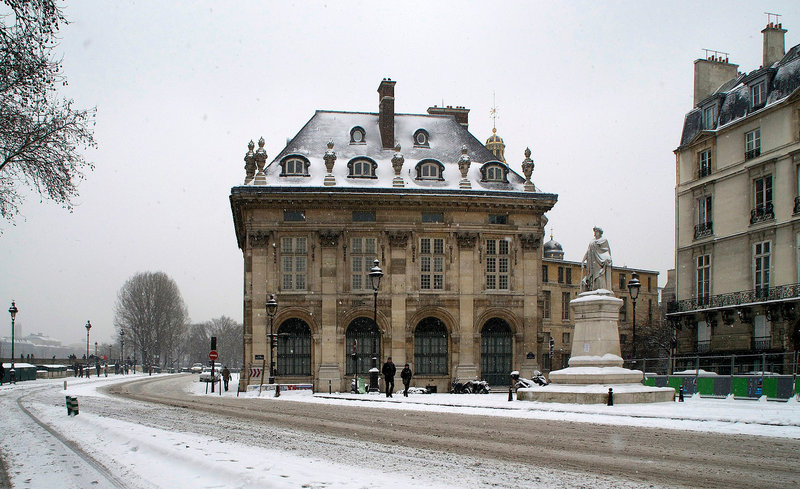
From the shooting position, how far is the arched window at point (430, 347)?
48.2m

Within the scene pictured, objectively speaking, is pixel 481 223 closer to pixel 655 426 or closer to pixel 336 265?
pixel 336 265

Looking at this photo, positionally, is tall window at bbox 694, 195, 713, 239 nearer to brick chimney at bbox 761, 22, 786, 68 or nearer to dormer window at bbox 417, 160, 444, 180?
brick chimney at bbox 761, 22, 786, 68

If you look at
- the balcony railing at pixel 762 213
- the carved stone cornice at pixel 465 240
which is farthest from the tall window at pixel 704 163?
the carved stone cornice at pixel 465 240

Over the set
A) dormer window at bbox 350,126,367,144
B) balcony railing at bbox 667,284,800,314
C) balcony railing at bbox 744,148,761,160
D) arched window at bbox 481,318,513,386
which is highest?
dormer window at bbox 350,126,367,144

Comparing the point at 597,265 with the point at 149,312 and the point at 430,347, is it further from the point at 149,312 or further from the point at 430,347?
the point at 149,312

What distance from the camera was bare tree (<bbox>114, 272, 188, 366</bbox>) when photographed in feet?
384

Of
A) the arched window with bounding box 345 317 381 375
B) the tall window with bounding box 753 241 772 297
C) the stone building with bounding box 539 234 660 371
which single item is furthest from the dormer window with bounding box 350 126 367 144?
the stone building with bounding box 539 234 660 371

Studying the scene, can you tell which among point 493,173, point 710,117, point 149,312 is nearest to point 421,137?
point 493,173

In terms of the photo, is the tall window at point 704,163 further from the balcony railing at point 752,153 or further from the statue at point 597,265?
the statue at point 597,265

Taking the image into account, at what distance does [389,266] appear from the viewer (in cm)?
4822

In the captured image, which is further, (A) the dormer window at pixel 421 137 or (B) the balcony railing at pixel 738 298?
(A) the dormer window at pixel 421 137

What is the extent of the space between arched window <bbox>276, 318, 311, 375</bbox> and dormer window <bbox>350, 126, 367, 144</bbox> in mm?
12536

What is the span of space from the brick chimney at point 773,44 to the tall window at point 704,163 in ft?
19.0

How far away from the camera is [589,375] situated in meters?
24.8
